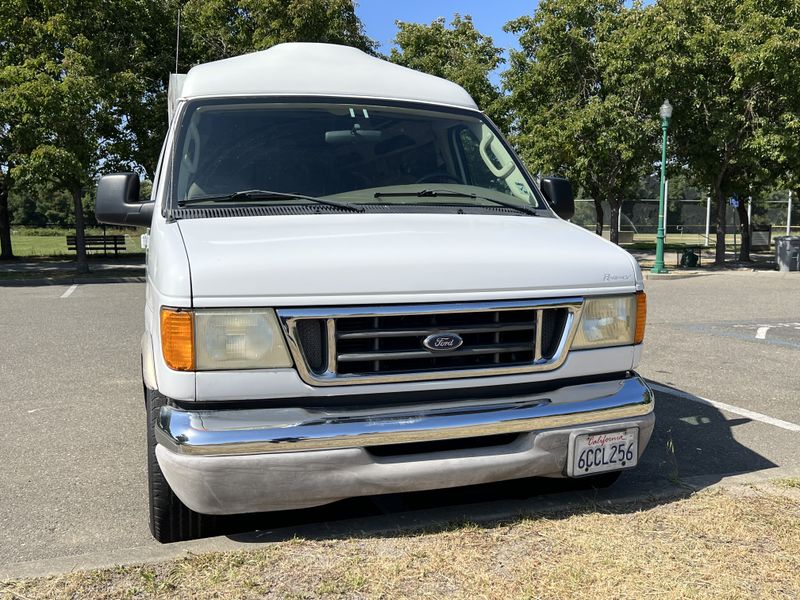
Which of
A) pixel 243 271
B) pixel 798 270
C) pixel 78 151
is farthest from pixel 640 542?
pixel 798 270

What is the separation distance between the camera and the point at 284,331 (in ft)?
9.69

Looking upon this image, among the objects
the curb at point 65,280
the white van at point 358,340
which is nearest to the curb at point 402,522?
the white van at point 358,340

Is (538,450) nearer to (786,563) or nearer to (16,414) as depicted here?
(786,563)

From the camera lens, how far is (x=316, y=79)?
4.55m

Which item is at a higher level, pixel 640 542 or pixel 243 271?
pixel 243 271

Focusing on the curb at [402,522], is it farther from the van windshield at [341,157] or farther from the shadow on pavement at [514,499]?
the van windshield at [341,157]

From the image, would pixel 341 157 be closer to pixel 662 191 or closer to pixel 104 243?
pixel 662 191

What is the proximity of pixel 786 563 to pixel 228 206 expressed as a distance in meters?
3.00

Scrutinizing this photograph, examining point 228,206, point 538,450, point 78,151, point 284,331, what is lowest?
point 538,450

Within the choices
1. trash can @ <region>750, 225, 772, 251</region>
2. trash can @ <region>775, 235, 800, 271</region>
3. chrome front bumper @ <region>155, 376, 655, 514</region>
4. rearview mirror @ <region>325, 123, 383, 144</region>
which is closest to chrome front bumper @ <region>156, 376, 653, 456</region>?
chrome front bumper @ <region>155, 376, 655, 514</region>

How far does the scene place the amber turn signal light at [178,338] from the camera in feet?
9.45

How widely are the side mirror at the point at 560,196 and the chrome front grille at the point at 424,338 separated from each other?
1398 mm

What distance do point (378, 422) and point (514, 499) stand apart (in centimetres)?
123

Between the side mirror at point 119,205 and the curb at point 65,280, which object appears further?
the curb at point 65,280
